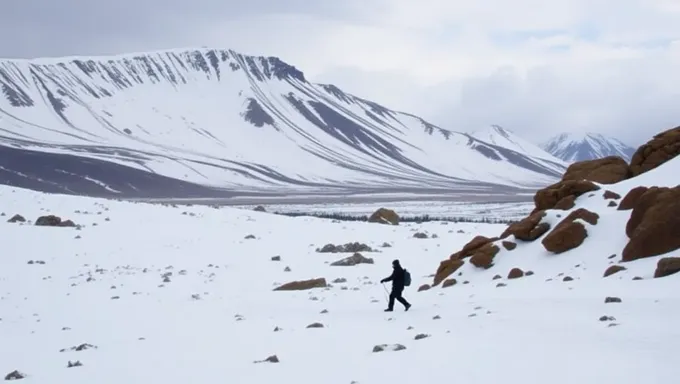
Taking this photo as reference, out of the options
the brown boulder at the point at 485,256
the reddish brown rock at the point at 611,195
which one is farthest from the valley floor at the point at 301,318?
the reddish brown rock at the point at 611,195

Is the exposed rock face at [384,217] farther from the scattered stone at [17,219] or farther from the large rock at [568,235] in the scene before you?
the large rock at [568,235]

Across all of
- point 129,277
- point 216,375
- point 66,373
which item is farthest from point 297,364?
point 129,277

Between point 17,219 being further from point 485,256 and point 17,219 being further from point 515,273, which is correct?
point 515,273

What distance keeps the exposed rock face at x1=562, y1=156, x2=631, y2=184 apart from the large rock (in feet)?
20.6

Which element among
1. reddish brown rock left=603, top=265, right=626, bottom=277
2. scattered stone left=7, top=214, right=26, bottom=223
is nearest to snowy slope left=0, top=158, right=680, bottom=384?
reddish brown rock left=603, top=265, right=626, bottom=277

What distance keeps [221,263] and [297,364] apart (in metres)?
20.8

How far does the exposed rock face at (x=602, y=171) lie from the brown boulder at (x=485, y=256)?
6.64 m

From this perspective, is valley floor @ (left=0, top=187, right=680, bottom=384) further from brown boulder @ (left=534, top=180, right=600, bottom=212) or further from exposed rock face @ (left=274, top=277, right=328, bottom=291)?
brown boulder @ (left=534, top=180, right=600, bottom=212)

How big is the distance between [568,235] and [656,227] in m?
3.57

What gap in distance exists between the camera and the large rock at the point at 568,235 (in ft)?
71.5

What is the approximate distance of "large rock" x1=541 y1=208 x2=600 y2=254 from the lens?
21.8m

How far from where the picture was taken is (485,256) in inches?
933

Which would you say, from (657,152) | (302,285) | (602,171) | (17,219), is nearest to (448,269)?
(302,285)

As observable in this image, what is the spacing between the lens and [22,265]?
30125 mm
